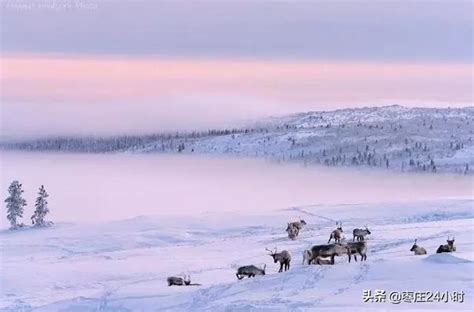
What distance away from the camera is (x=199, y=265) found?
33000 millimetres

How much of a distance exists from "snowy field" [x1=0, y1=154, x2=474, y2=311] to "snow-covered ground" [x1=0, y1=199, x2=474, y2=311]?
2.4 inches

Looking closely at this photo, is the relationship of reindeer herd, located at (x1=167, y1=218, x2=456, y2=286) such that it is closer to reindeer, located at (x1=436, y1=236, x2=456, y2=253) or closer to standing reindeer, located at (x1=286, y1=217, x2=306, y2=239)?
reindeer, located at (x1=436, y1=236, x2=456, y2=253)

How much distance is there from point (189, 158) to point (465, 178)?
168 feet

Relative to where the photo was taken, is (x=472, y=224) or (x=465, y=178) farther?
(x=465, y=178)

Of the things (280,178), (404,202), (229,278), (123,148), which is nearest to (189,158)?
(123,148)

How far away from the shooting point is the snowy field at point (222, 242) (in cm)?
2578

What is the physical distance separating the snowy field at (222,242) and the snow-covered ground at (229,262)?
60mm

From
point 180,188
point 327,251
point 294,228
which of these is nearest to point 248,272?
point 327,251

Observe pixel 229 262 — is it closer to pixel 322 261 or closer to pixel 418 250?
pixel 322 261

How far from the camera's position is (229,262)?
3341 centimetres

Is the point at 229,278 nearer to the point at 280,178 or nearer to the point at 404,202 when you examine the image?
the point at 404,202

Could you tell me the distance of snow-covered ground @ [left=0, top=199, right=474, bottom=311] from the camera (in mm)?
25406

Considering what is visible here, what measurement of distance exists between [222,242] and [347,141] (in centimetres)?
7815

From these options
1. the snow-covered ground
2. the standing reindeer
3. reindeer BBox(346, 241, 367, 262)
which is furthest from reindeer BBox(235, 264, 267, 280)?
the standing reindeer
